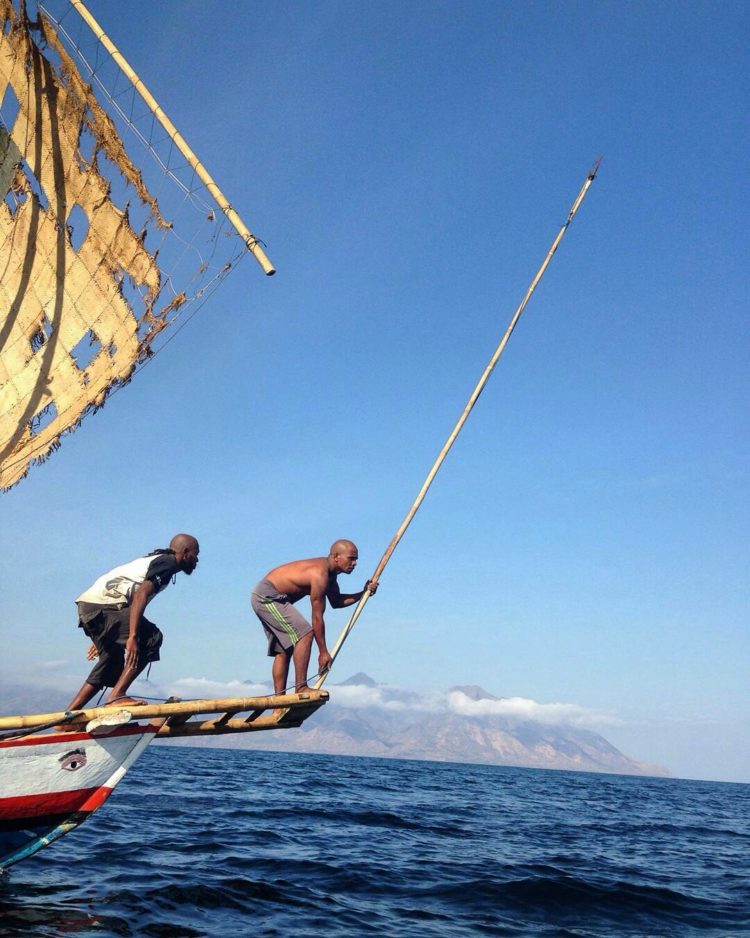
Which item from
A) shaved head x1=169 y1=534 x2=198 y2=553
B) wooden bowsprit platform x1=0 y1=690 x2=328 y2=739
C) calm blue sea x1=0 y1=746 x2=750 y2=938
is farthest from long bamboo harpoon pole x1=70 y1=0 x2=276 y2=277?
calm blue sea x1=0 y1=746 x2=750 y2=938

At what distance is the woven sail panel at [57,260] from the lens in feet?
39.2

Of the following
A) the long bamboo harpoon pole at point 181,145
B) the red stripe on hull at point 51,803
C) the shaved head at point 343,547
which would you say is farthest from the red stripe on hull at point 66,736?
the long bamboo harpoon pole at point 181,145

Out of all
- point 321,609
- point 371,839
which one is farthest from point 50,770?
point 371,839

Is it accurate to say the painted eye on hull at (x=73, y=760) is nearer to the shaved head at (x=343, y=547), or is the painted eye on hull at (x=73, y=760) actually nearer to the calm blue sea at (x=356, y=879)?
the calm blue sea at (x=356, y=879)

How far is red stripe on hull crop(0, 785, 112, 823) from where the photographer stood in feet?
24.6

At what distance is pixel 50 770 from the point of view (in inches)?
297

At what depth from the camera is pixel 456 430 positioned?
903cm

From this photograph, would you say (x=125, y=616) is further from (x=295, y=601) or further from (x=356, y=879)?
(x=356, y=879)

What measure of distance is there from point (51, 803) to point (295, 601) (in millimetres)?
3428

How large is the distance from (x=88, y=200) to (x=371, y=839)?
44.8 ft

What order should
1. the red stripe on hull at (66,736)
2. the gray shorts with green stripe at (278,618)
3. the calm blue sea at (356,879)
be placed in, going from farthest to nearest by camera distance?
the gray shorts with green stripe at (278,618)
the calm blue sea at (356,879)
the red stripe on hull at (66,736)

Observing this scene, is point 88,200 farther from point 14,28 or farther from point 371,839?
point 371,839

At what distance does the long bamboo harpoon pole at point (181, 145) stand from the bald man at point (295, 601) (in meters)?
4.83

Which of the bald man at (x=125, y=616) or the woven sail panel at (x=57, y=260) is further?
the woven sail panel at (x=57, y=260)
